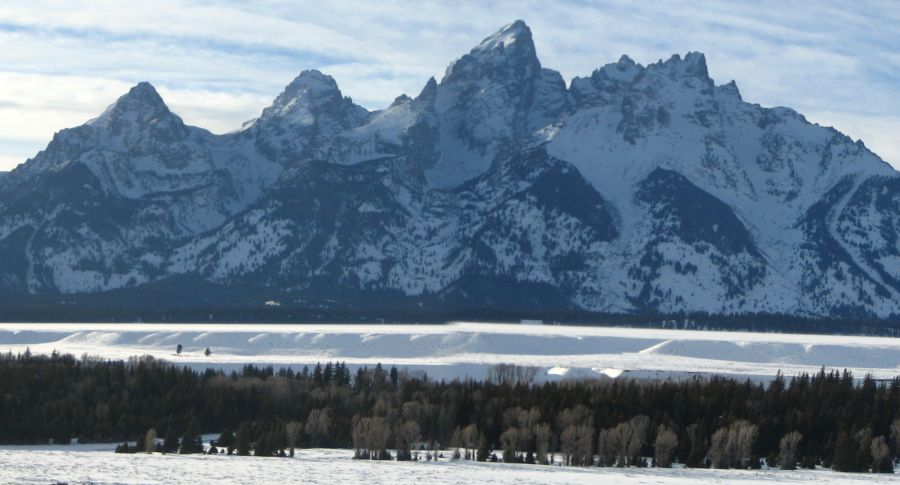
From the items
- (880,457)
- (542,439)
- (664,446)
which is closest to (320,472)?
(542,439)

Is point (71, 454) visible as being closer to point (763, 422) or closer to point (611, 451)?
point (611, 451)

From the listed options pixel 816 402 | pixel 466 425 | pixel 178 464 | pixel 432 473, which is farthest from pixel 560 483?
pixel 816 402

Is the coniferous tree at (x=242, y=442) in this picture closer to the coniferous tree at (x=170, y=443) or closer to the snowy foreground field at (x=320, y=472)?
the snowy foreground field at (x=320, y=472)

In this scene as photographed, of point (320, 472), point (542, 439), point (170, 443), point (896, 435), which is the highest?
point (896, 435)

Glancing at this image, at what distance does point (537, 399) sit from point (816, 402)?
31469 mm

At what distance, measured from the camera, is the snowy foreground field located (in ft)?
407

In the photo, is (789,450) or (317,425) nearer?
(789,450)

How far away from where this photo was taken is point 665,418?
179 metres

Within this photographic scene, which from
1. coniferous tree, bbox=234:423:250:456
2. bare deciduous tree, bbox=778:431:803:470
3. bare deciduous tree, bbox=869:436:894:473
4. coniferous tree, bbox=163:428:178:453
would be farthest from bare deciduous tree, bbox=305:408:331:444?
bare deciduous tree, bbox=869:436:894:473

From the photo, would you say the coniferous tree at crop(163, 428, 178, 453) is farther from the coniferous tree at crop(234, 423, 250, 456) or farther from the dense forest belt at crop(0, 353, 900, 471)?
the coniferous tree at crop(234, 423, 250, 456)

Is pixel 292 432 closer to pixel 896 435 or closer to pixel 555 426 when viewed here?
pixel 555 426

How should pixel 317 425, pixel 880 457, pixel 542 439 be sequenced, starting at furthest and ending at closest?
pixel 317 425 < pixel 542 439 < pixel 880 457

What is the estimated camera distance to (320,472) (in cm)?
13288

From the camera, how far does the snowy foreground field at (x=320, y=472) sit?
407 feet
